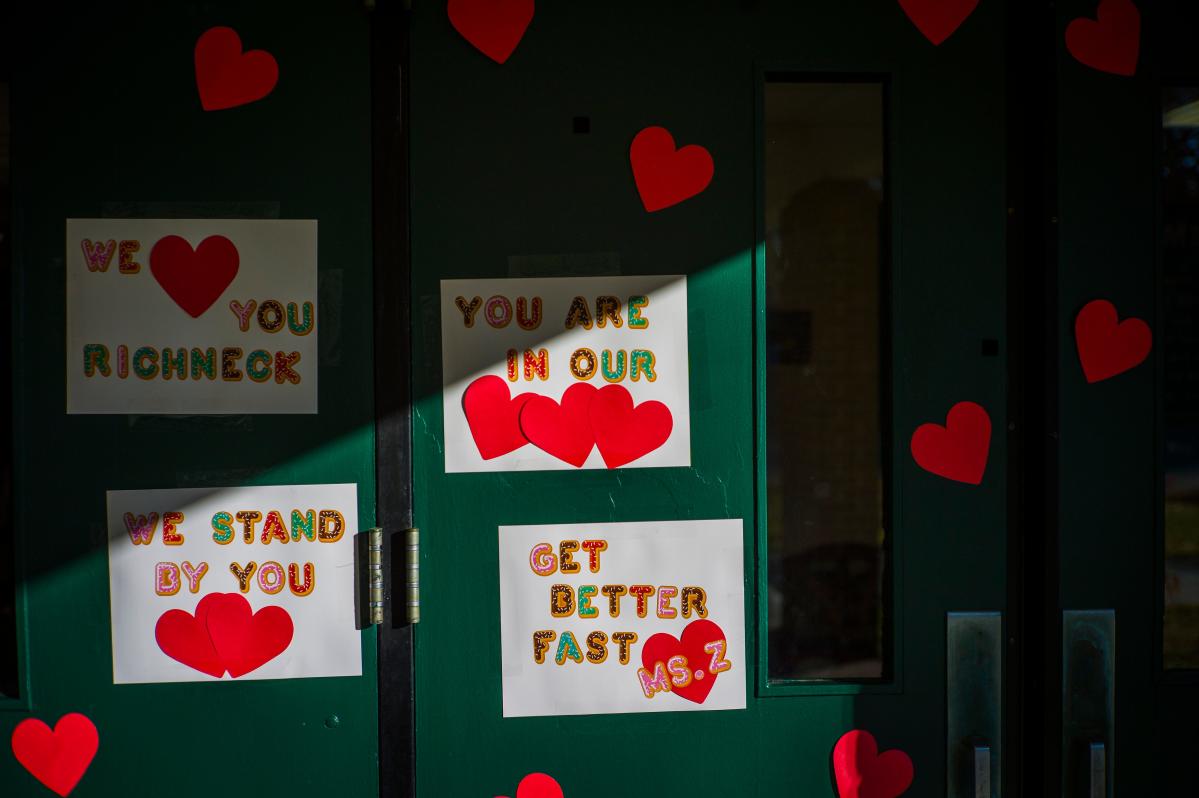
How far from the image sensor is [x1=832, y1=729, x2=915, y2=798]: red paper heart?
1.65m

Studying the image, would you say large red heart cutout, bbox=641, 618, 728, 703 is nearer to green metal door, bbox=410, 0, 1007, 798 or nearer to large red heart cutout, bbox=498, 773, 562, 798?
green metal door, bbox=410, 0, 1007, 798

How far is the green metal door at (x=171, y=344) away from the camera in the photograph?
1.56 meters

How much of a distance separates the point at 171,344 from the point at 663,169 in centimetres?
104

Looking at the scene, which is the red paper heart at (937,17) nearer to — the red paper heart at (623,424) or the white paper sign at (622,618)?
the red paper heart at (623,424)

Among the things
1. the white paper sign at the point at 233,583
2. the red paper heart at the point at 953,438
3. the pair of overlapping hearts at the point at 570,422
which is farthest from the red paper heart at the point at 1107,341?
the white paper sign at the point at 233,583

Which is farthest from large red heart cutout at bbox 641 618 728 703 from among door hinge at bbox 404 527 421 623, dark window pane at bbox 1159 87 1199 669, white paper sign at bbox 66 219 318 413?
dark window pane at bbox 1159 87 1199 669

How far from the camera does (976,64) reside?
1.65 metres

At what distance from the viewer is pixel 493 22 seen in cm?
159

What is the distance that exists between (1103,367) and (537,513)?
1191 millimetres

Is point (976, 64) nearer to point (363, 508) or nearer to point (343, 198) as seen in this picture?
point (343, 198)

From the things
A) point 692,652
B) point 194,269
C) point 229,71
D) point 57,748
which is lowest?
point 57,748

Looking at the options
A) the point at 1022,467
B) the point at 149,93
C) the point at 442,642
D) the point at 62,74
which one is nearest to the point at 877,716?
the point at 1022,467

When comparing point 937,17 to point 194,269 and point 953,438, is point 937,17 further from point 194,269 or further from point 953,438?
point 194,269

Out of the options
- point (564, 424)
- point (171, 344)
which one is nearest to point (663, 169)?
point (564, 424)
